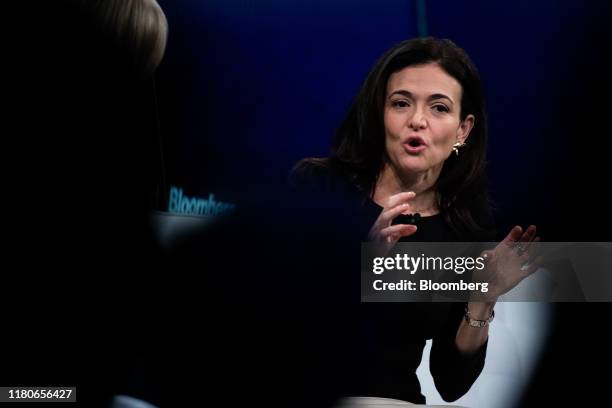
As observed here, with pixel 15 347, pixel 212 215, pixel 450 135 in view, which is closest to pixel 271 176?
pixel 212 215

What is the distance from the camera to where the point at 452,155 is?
1.47m

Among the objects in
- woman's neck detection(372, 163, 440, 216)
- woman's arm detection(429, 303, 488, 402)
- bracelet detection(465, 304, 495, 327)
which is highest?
woman's neck detection(372, 163, 440, 216)

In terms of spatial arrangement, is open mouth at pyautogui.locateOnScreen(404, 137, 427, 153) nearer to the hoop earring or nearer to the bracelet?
the hoop earring

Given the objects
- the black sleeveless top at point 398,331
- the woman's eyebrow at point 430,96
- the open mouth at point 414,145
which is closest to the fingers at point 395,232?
the black sleeveless top at point 398,331

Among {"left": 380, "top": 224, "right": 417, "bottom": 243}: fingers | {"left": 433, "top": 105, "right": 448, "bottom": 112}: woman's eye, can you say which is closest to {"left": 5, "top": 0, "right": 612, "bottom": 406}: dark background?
{"left": 433, "top": 105, "right": 448, "bottom": 112}: woman's eye

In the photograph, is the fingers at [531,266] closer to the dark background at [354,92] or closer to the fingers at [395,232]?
the dark background at [354,92]

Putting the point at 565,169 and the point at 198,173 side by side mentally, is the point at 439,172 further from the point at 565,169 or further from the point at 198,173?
the point at 198,173

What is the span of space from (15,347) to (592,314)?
1.21 metres

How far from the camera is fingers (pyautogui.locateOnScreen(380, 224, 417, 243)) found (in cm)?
138

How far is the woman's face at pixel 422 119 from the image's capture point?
1.46 meters

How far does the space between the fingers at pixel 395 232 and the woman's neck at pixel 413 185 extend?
0.25ft

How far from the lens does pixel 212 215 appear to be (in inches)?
57.9

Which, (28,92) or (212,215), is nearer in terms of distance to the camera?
(28,92)

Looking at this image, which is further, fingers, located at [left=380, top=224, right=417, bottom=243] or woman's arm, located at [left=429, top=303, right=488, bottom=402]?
woman's arm, located at [left=429, top=303, right=488, bottom=402]
